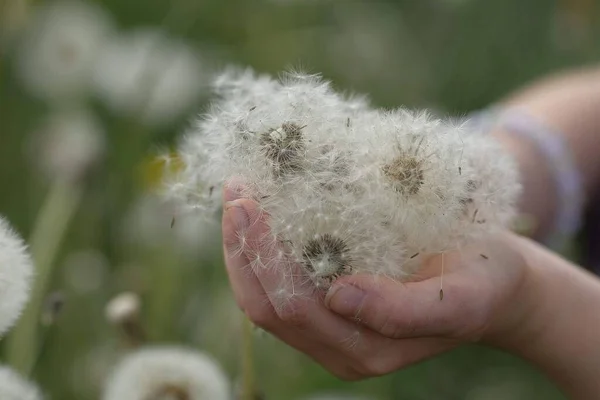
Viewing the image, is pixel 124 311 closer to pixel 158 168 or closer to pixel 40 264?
pixel 40 264

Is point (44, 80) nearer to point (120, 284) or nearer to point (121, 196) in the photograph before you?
point (121, 196)

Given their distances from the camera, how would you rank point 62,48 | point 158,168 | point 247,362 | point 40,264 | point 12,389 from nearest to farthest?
point 12,389 → point 247,362 → point 40,264 → point 158,168 → point 62,48

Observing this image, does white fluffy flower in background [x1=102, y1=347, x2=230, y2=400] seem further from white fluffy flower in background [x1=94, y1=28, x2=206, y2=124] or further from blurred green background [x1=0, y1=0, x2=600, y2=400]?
white fluffy flower in background [x1=94, y1=28, x2=206, y2=124]

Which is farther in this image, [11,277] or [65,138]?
[65,138]

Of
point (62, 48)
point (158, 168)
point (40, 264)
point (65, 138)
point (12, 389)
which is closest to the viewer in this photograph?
point (12, 389)

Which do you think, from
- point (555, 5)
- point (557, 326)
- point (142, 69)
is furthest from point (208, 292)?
point (555, 5)

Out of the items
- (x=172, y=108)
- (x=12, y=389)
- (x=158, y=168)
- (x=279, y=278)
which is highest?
(x=172, y=108)

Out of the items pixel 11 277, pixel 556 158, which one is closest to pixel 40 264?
pixel 11 277
